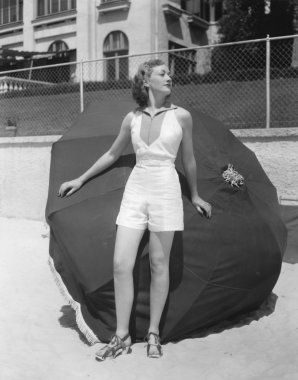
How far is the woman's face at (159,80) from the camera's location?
3.64m

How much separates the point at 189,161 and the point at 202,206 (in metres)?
0.36

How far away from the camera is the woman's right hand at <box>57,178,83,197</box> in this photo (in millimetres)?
3953

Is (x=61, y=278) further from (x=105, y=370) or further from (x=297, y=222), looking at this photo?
(x=297, y=222)

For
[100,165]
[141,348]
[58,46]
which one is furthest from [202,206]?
[58,46]

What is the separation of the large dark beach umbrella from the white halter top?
1.19 ft

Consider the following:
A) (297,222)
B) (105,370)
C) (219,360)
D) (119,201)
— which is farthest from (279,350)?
(297,222)

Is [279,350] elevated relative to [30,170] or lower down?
lower down

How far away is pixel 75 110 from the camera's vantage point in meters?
10.0

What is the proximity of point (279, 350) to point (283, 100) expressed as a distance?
18.7ft

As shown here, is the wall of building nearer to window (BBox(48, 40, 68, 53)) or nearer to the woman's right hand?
the woman's right hand

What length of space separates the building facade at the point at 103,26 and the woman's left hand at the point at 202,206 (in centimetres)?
1697

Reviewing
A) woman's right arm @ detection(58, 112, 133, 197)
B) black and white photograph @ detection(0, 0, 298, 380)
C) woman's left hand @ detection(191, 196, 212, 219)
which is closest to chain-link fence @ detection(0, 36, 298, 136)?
black and white photograph @ detection(0, 0, 298, 380)

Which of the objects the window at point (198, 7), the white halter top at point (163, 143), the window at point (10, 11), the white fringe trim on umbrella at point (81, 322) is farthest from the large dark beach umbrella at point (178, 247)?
the window at point (10, 11)

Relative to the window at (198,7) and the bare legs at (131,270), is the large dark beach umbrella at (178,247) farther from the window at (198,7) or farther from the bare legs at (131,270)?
the window at (198,7)
